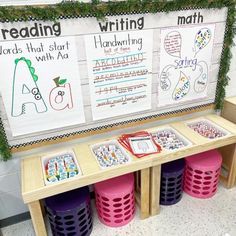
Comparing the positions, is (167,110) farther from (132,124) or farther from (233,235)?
(233,235)

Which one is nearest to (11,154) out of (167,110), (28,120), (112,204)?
(28,120)

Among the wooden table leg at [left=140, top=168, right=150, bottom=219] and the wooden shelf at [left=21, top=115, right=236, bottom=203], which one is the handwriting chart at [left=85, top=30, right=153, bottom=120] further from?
the wooden table leg at [left=140, top=168, right=150, bottom=219]

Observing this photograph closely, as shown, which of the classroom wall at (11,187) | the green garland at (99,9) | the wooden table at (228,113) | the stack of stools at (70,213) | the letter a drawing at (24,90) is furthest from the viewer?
the wooden table at (228,113)

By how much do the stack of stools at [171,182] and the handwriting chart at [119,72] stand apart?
0.50 meters

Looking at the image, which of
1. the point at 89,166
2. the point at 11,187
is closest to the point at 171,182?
the point at 89,166

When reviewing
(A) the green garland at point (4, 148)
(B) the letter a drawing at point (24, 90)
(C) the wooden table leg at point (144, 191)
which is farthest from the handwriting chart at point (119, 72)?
(A) the green garland at point (4, 148)

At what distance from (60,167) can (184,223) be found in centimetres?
97

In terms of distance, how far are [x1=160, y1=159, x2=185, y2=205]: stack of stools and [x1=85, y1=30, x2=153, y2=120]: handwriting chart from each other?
50 cm

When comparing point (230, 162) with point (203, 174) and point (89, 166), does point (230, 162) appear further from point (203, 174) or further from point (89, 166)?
point (89, 166)

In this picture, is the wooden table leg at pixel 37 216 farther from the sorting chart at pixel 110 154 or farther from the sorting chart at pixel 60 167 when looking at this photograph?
the sorting chart at pixel 110 154

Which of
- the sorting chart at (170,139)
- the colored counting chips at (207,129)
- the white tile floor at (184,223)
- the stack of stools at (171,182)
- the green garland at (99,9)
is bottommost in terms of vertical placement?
the white tile floor at (184,223)

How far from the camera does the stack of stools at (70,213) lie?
1.48m

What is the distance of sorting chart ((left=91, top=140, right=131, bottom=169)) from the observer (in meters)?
1.50

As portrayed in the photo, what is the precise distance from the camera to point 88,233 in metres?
1.64
